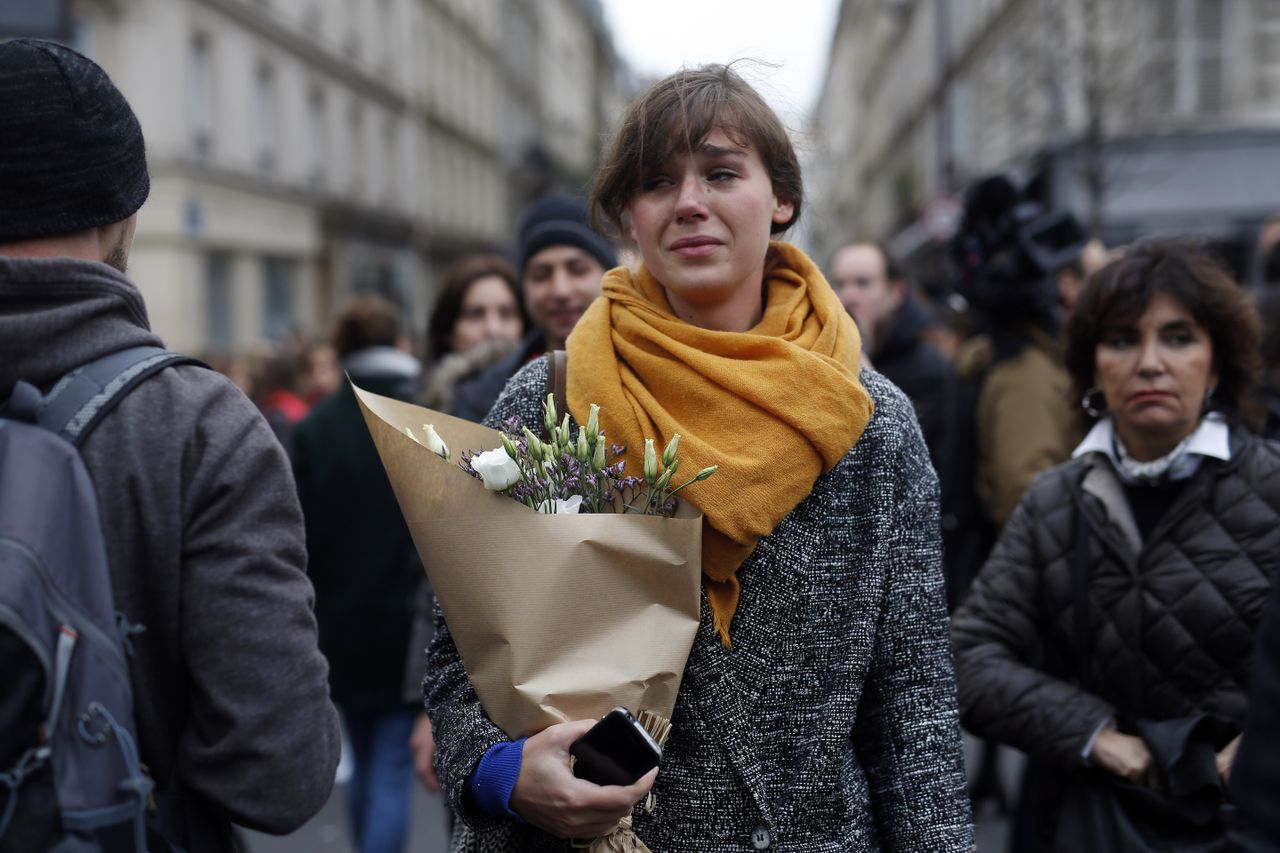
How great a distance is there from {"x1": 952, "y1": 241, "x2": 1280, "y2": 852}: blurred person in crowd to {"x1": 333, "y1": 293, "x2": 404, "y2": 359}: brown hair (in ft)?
10.0

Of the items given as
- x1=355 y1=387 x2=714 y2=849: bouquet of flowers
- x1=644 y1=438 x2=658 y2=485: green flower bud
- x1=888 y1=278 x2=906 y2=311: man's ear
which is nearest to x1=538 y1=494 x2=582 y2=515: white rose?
x1=355 y1=387 x2=714 y2=849: bouquet of flowers

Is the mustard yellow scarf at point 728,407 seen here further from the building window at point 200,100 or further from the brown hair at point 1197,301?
the building window at point 200,100

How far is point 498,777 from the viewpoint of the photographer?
2100 millimetres

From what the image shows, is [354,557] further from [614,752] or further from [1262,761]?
[1262,761]

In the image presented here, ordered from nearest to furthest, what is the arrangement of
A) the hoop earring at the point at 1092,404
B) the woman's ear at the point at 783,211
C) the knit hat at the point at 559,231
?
the woman's ear at the point at 783,211, the hoop earring at the point at 1092,404, the knit hat at the point at 559,231

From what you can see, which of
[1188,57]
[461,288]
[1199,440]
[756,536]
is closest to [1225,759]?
[1199,440]

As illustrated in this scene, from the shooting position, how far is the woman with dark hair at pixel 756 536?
2.24m

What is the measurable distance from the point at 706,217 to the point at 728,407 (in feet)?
1.16

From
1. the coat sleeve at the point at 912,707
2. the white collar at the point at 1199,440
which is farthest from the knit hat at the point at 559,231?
the coat sleeve at the point at 912,707

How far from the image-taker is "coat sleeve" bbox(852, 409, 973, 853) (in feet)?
7.79

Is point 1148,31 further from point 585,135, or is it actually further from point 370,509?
point 585,135

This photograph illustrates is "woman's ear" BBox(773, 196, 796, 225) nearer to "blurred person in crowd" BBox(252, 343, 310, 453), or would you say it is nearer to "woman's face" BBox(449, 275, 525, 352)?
"woman's face" BBox(449, 275, 525, 352)

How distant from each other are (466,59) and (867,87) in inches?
1000

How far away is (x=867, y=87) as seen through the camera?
6300cm
